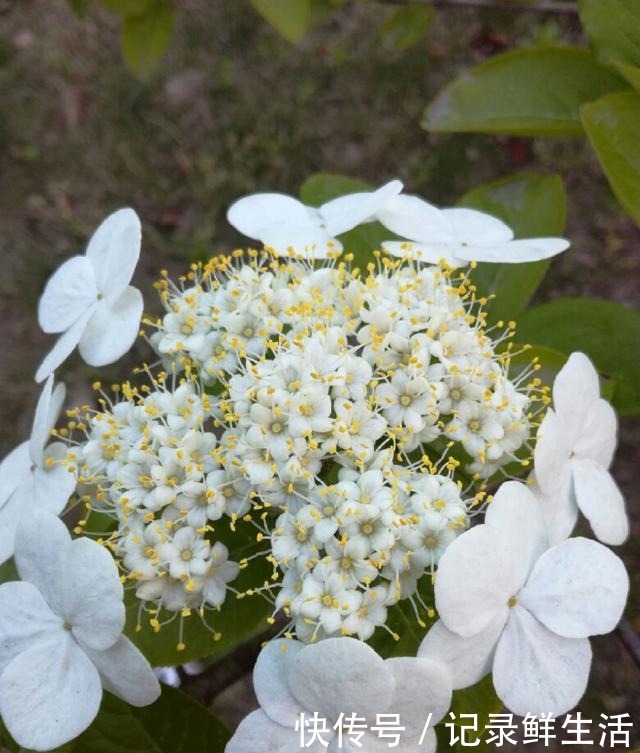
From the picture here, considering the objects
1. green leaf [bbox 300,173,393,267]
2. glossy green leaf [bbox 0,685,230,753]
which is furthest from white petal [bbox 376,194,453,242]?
glossy green leaf [bbox 0,685,230,753]

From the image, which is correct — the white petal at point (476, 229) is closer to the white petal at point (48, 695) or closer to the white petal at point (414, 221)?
the white petal at point (414, 221)

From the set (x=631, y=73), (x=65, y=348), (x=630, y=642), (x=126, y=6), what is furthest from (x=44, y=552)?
(x=126, y=6)

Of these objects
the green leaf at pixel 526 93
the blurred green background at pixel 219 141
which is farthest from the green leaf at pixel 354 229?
the blurred green background at pixel 219 141

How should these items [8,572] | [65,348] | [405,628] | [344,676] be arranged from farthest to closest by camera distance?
[8,572], [65,348], [405,628], [344,676]

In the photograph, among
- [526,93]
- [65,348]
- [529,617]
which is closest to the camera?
[529,617]

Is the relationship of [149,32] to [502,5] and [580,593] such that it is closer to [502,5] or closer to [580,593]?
[502,5]

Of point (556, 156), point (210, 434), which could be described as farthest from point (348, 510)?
point (556, 156)

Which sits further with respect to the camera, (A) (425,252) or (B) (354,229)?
(B) (354,229)
